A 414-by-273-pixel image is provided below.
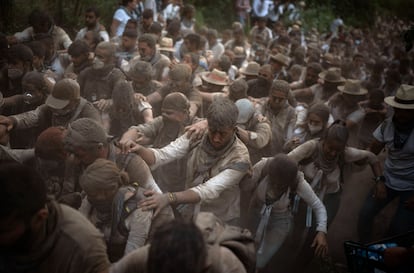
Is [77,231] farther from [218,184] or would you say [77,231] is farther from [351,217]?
[351,217]

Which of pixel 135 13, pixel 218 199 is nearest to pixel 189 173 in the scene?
pixel 218 199

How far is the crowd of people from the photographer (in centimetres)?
244

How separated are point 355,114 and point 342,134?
2223 mm

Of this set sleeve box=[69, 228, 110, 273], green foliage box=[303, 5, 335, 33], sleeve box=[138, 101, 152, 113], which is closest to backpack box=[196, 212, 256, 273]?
sleeve box=[69, 228, 110, 273]

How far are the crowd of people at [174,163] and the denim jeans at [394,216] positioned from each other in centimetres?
2

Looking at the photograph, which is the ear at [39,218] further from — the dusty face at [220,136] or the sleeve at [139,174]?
the dusty face at [220,136]

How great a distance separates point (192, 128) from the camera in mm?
4516

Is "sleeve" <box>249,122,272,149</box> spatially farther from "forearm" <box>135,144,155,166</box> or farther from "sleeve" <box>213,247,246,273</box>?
"sleeve" <box>213,247,246,273</box>

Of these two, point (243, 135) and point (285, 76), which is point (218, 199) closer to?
point (243, 135)

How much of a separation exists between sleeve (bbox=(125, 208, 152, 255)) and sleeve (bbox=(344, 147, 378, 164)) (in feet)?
9.14

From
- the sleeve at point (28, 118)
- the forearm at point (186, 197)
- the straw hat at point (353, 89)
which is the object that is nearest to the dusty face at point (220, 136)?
the forearm at point (186, 197)

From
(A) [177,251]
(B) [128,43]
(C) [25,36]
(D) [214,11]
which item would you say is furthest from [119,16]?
(D) [214,11]

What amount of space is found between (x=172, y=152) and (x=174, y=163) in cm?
44

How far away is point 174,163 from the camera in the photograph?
4902 mm
